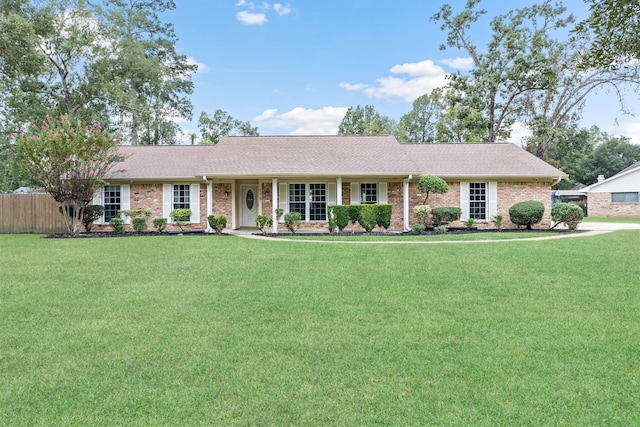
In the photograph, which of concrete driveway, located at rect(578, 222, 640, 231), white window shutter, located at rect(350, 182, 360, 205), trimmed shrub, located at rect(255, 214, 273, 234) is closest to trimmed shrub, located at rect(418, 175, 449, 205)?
white window shutter, located at rect(350, 182, 360, 205)

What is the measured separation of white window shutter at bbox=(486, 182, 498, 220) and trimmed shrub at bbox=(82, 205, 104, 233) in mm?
17618

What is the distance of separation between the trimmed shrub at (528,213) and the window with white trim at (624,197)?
760 inches

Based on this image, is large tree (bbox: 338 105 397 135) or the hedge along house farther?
large tree (bbox: 338 105 397 135)

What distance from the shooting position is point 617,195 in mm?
31234

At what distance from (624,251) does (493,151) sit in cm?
1108

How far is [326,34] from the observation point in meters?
21.2

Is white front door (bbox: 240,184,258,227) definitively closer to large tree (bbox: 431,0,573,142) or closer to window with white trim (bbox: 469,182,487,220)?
window with white trim (bbox: 469,182,487,220)

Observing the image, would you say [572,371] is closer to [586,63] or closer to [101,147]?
[586,63]

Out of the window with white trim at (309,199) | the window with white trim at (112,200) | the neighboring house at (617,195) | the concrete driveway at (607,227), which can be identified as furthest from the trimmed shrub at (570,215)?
the window with white trim at (112,200)

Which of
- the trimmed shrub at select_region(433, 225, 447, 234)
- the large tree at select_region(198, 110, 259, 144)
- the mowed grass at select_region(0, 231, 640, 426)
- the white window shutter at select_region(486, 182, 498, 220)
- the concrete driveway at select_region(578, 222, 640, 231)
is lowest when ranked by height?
the mowed grass at select_region(0, 231, 640, 426)

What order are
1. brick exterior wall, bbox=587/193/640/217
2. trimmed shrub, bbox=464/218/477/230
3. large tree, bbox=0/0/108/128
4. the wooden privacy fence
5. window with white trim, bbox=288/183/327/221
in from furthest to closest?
1. brick exterior wall, bbox=587/193/640/217
2. large tree, bbox=0/0/108/128
3. window with white trim, bbox=288/183/327/221
4. the wooden privacy fence
5. trimmed shrub, bbox=464/218/477/230

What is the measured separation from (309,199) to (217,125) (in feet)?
100

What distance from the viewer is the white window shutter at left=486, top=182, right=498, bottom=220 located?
728 inches

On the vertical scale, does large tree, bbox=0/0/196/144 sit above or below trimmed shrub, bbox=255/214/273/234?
above
